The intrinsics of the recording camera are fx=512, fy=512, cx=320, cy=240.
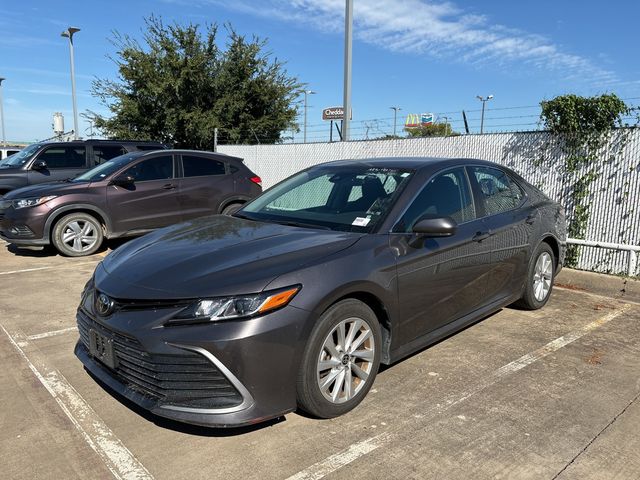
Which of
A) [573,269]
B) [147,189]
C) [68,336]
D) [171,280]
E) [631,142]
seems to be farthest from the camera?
[147,189]

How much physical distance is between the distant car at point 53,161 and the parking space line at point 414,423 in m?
9.17

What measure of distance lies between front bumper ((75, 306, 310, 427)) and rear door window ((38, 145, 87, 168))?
8889mm

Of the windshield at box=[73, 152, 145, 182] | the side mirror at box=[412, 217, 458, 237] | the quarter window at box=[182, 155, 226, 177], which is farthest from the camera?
the quarter window at box=[182, 155, 226, 177]

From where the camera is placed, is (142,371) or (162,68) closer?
(142,371)

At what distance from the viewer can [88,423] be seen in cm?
302

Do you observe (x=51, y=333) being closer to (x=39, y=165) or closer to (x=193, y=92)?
(x=39, y=165)

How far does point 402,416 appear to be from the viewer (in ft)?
10.2

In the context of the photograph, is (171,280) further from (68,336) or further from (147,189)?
(147,189)

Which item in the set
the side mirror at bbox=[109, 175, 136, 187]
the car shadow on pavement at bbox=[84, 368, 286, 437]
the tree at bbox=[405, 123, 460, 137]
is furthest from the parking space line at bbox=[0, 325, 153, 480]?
the tree at bbox=[405, 123, 460, 137]

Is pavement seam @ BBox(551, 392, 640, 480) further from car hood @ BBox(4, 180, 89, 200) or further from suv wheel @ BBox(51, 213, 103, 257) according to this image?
car hood @ BBox(4, 180, 89, 200)

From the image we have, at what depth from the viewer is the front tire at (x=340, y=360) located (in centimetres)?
281

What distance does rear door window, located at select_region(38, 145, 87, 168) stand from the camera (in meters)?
10.4

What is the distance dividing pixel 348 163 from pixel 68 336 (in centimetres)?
285

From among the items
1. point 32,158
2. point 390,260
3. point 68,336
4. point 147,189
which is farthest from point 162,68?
point 390,260
